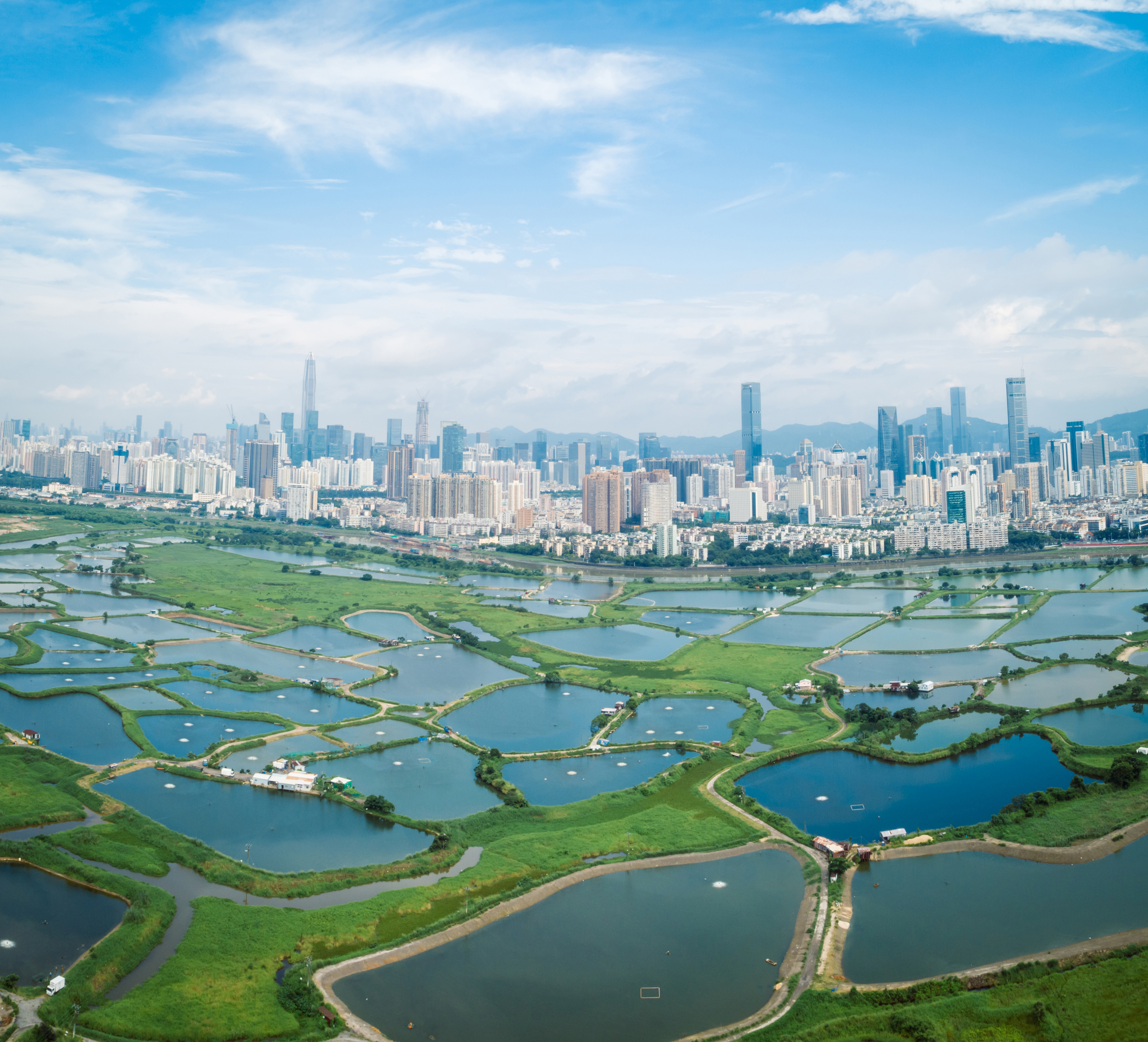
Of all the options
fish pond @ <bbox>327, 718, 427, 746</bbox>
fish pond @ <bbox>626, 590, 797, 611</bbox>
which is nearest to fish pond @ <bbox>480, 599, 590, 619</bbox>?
fish pond @ <bbox>626, 590, 797, 611</bbox>

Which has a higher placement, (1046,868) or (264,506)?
(264,506)

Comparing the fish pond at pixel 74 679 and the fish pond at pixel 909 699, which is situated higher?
the fish pond at pixel 74 679

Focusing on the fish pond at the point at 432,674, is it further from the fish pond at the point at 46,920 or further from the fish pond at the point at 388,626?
the fish pond at the point at 46,920

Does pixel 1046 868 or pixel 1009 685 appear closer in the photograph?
pixel 1046 868

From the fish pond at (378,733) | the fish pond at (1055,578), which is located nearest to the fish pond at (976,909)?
the fish pond at (378,733)

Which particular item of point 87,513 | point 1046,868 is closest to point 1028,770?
point 1046,868

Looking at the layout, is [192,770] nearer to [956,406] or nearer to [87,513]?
[87,513]

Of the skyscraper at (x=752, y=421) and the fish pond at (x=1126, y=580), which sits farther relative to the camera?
the skyscraper at (x=752, y=421)
